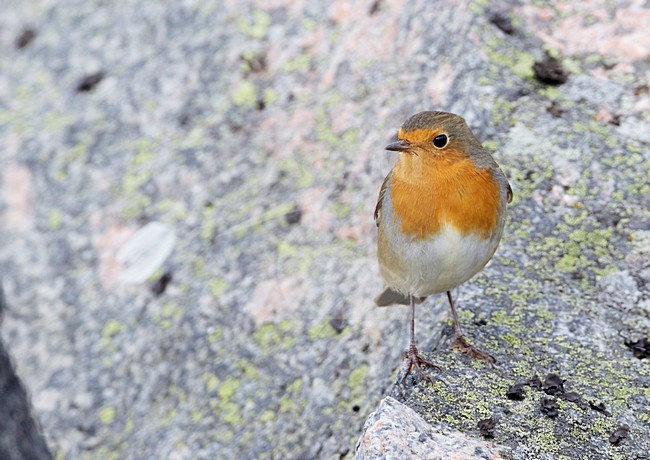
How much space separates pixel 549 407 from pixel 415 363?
0.58 m

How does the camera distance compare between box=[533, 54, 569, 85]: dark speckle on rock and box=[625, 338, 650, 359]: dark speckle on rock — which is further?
box=[533, 54, 569, 85]: dark speckle on rock

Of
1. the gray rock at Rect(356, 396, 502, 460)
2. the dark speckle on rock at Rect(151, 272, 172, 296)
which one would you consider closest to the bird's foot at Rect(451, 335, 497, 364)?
the gray rock at Rect(356, 396, 502, 460)

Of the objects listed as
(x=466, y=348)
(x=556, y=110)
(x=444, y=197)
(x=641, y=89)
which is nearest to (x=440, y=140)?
(x=444, y=197)

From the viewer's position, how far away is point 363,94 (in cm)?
534

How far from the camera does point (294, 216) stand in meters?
5.18

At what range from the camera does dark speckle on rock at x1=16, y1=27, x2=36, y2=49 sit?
7238mm

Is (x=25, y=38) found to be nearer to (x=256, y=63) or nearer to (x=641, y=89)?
(x=256, y=63)

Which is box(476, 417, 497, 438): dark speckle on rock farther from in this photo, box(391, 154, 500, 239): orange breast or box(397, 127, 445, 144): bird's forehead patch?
box(397, 127, 445, 144): bird's forehead patch

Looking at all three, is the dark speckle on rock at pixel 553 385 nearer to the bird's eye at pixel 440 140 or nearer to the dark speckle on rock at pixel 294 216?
the bird's eye at pixel 440 140

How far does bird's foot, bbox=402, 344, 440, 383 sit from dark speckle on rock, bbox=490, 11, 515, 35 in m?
2.29

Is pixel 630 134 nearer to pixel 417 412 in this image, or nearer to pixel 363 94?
pixel 363 94

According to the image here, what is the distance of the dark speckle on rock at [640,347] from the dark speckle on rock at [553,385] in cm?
47

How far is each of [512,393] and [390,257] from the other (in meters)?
0.91

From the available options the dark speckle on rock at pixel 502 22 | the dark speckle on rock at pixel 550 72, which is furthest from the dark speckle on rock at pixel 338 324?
the dark speckle on rock at pixel 502 22
